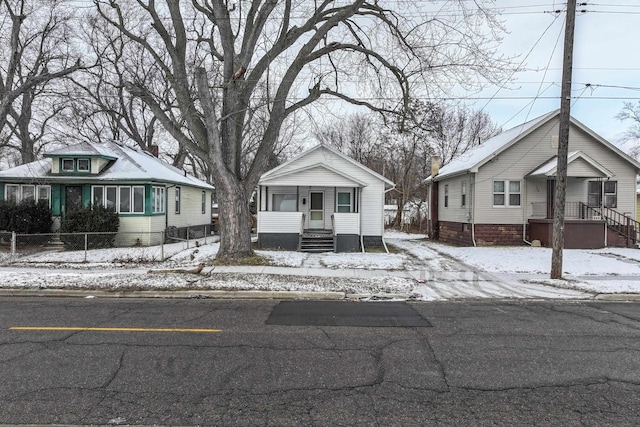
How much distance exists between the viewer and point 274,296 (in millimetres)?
9297

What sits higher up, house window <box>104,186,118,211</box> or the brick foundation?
house window <box>104,186,118,211</box>

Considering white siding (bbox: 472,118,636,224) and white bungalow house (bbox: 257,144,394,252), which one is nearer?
white bungalow house (bbox: 257,144,394,252)

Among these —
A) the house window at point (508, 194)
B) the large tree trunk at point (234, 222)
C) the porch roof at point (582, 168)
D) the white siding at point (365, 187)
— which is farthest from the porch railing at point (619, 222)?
the large tree trunk at point (234, 222)

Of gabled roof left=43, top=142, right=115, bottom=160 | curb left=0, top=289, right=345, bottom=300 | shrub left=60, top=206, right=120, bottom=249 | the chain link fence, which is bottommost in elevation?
curb left=0, top=289, right=345, bottom=300

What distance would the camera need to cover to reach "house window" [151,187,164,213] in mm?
19938

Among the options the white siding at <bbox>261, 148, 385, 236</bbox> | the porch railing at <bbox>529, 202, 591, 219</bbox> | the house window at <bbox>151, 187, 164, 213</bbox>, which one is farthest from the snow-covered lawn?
the white siding at <bbox>261, 148, 385, 236</bbox>

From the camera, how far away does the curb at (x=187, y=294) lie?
Result: 30.4ft

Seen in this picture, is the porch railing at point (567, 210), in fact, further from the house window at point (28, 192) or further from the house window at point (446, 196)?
the house window at point (28, 192)

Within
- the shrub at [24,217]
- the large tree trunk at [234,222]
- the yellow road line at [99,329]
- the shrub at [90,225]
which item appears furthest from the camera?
the shrub at [24,217]

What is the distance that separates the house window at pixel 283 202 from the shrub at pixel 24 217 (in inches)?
425

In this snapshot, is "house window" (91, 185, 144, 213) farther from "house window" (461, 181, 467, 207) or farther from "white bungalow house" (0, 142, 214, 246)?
"house window" (461, 181, 467, 207)

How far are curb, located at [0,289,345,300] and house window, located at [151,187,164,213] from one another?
1074cm

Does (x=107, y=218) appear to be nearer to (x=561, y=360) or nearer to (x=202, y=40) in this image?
(x=202, y=40)

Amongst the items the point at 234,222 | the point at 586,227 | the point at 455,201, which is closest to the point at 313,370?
the point at 234,222
